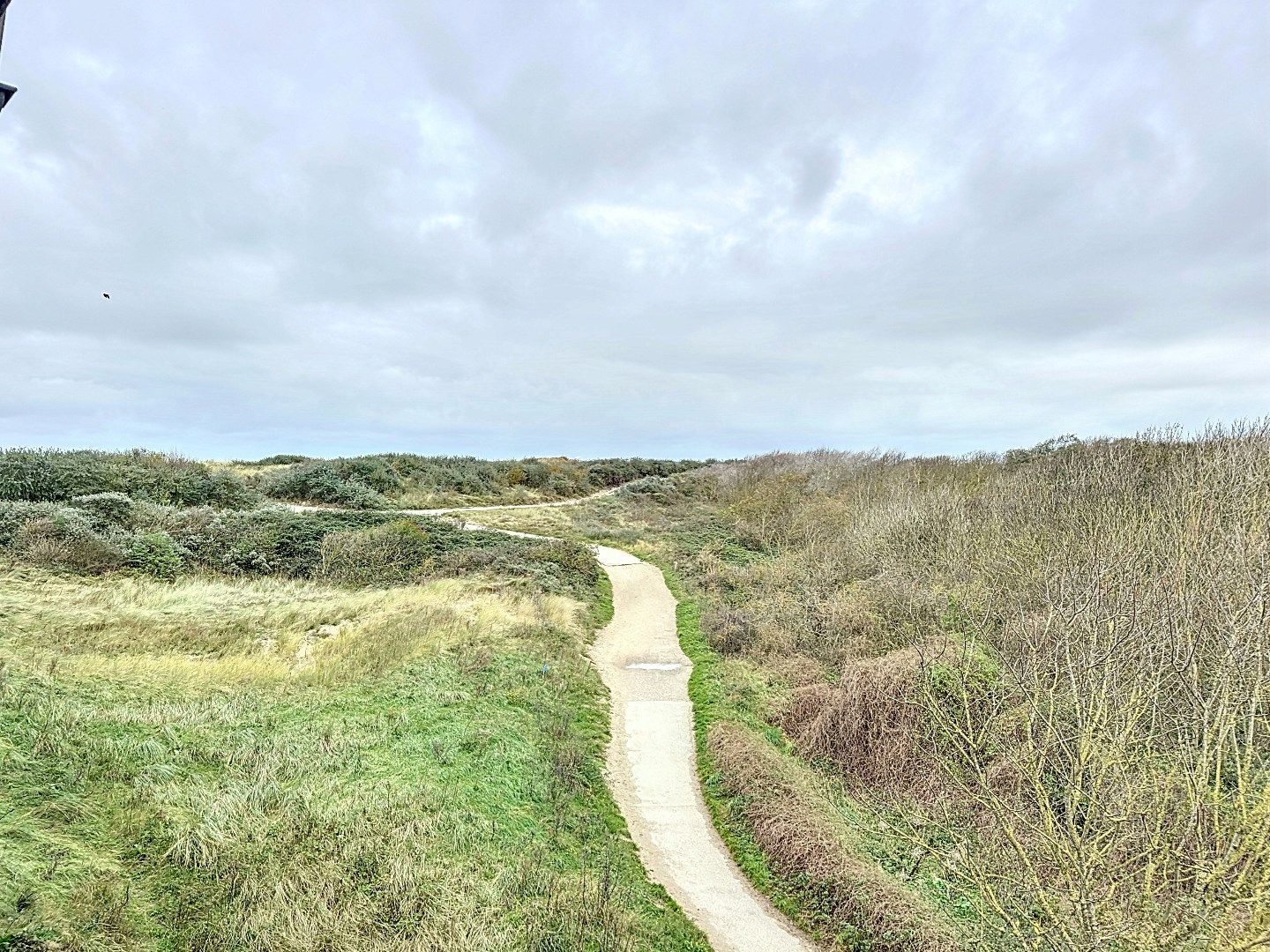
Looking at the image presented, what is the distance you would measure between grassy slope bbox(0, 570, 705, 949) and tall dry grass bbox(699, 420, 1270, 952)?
12.3ft

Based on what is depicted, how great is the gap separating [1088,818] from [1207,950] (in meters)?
0.99

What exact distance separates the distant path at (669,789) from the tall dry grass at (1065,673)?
190 centimetres

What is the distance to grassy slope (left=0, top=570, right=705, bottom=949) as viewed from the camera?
586 cm

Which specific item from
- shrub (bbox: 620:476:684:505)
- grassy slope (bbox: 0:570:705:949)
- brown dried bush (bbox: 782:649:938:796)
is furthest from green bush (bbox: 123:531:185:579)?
shrub (bbox: 620:476:684:505)

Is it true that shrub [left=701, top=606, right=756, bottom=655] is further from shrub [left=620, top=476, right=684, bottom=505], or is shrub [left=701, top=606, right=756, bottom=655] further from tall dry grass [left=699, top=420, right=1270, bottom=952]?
shrub [left=620, top=476, right=684, bottom=505]

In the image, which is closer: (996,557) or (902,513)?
(996,557)

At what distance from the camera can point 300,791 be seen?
803cm

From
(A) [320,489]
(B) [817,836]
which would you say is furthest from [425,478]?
(B) [817,836]

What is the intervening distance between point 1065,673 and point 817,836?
3925mm

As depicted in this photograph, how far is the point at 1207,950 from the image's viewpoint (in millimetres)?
4781

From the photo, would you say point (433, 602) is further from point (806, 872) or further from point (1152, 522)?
point (1152, 522)

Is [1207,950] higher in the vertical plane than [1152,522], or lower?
lower

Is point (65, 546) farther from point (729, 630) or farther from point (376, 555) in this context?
point (729, 630)

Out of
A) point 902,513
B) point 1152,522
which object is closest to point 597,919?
point 1152,522
